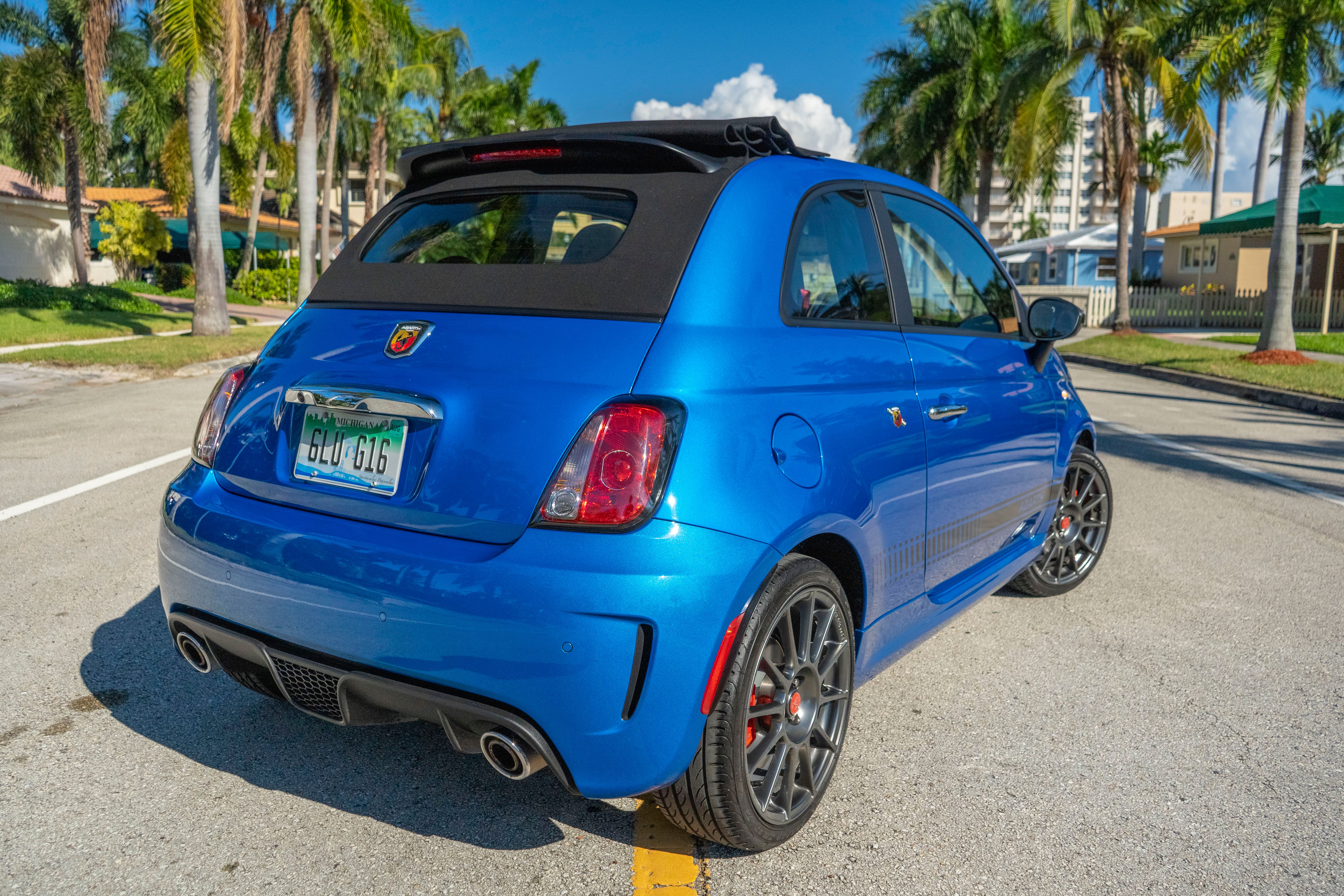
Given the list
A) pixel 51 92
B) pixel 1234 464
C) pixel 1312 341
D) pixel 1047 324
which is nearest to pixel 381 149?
pixel 51 92

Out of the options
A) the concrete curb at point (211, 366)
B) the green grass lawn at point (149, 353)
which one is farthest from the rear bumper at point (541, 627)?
the green grass lawn at point (149, 353)

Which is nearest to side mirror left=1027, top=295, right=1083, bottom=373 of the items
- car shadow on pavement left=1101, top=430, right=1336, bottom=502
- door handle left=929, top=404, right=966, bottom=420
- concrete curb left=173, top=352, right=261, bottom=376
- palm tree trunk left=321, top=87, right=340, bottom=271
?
door handle left=929, top=404, right=966, bottom=420

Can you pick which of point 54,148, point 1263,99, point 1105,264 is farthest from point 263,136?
point 1105,264

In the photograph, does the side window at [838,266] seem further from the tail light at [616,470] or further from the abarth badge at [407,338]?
the abarth badge at [407,338]

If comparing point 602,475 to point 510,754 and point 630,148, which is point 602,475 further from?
point 630,148

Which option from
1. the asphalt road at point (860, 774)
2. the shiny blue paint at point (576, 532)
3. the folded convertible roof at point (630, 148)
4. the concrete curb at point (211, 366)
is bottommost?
the asphalt road at point (860, 774)

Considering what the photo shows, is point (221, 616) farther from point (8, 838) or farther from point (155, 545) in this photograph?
point (155, 545)

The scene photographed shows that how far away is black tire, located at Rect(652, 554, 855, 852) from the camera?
95.4 inches

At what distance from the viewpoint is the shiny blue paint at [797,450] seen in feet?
8.27

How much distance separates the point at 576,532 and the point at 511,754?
52 cm

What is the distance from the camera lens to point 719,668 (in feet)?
7.74

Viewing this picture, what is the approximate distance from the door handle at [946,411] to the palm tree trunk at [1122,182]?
2408cm

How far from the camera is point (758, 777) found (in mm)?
2619

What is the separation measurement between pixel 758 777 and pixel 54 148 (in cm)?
4344
